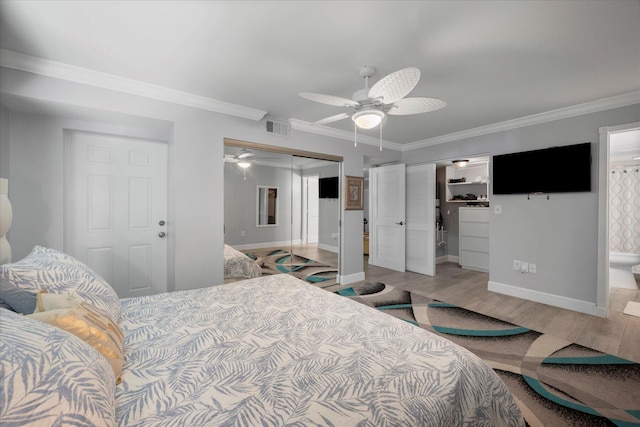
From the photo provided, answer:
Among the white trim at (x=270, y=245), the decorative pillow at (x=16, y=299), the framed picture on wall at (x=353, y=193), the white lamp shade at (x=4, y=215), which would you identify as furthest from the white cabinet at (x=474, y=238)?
the white lamp shade at (x=4, y=215)

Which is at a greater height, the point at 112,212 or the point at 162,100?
the point at 162,100

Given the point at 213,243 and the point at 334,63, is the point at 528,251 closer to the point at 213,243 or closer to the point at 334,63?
the point at 334,63

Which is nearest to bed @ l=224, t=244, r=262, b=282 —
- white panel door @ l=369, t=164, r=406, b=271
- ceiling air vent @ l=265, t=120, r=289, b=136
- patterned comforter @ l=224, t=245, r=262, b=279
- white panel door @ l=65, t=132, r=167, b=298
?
patterned comforter @ l=224, t=245, r=262, b=279

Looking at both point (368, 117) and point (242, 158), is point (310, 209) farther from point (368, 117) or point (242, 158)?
point (368, 117)

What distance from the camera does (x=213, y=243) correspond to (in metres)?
3.08

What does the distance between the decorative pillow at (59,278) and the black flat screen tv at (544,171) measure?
4.53 meters

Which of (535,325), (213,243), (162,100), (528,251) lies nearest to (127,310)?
(213,243)

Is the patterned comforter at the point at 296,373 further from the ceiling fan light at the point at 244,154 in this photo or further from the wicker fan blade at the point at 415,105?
the ceiling fan light at the point at 244,154

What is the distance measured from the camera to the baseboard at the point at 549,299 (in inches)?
122

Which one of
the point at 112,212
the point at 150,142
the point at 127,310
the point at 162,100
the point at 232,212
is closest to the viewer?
the point at 127,310

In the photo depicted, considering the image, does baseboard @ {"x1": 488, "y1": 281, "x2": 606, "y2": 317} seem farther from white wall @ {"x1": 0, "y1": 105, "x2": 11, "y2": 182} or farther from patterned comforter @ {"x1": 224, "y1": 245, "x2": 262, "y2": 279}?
white wall @ {"x1": 0, "y1": 105, "x2": 11, "y2": 182}

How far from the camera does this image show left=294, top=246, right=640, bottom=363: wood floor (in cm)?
256

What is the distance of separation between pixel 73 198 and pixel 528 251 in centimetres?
555

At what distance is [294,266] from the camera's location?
4.24 metres
